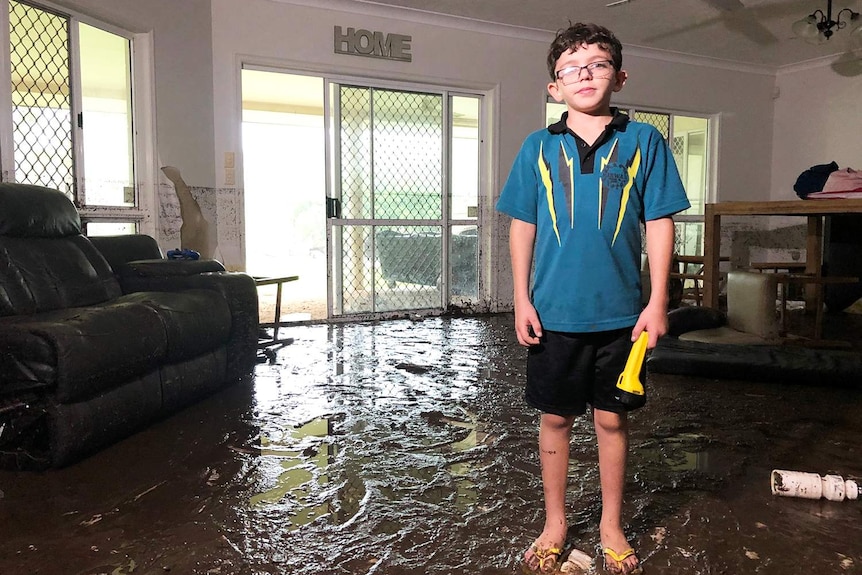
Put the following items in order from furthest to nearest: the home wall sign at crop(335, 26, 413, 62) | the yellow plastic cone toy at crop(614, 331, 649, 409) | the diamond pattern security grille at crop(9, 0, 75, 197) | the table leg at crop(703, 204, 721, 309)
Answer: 1. the home wall sign at crop(335, 26, 413, 62)
2. the table leg at crop(703, 204, 721, 309)
3. the diamond pattern security grille at crop(9, 0, 75, 197)
4. the yellow plastic cone toy at crop(614, 331, 649, 409)

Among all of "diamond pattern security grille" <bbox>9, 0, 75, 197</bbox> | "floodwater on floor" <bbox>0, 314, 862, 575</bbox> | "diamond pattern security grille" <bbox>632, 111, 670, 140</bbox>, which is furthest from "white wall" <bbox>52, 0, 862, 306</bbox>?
"floodwater on floor" <bbox>0, 314, 862, 575</bbox>

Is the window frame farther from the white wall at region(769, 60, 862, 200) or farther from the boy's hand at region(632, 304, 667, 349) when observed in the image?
the white wall at region(769, 60, 862, 200)

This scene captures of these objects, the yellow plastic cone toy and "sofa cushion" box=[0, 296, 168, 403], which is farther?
"sofa cushion" box=[0, 296, 168, 403]

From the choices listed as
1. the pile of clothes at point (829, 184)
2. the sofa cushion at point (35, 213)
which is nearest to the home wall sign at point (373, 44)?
the sofa cushion at point (35, 213)

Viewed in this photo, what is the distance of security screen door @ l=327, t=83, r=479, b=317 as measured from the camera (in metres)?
5.29

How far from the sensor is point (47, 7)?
355 centimetres

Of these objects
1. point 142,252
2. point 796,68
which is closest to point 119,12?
point 142,252

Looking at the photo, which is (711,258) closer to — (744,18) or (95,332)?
(744,18)

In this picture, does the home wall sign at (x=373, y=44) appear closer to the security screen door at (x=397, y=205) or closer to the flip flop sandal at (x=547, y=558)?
the security screen door at (x=397, y=205)

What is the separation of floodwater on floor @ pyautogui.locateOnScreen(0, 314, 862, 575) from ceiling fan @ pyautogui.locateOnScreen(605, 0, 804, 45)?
11.5 ft

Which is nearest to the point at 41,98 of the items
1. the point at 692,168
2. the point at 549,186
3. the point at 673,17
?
the point at 549,186

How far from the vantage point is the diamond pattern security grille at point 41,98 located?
336 centimetres

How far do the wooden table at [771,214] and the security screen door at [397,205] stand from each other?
2153mm

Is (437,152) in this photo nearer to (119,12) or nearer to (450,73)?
(450,73)
